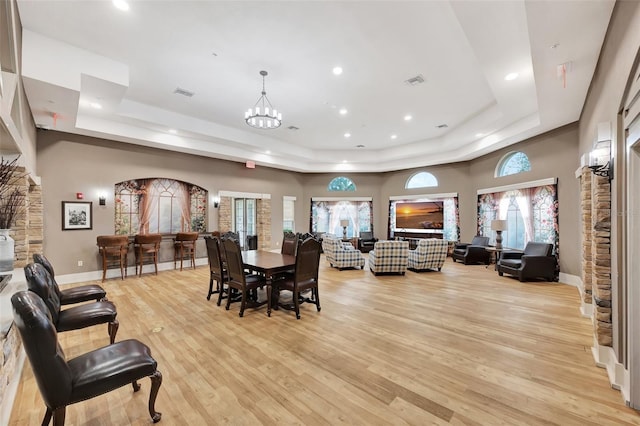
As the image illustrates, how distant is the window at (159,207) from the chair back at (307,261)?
5258 millimetres

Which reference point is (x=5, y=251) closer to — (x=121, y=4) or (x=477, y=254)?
(x=121, y=4)

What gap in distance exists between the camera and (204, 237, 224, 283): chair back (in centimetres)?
437

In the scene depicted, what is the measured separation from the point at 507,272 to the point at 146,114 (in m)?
8.94

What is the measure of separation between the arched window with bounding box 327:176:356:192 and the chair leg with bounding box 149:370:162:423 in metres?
9.89

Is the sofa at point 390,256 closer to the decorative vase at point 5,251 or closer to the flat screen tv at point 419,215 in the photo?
the flat screen tv at point 419,215

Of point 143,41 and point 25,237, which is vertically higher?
point 143,41

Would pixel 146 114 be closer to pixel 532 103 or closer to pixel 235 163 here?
pixel 235 163

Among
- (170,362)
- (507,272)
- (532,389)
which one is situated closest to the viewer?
(532,389)

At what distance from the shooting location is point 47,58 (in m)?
3.69

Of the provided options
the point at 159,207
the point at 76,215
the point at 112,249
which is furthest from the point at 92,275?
the point at 159,207

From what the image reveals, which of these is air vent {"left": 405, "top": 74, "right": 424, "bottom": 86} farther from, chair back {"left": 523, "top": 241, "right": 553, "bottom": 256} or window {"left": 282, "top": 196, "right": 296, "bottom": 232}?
window {"left": 282, "top": 196, "right": 296, "bottom": 232}

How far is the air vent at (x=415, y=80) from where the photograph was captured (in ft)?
16.0

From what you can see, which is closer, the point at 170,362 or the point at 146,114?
the point at 170,362

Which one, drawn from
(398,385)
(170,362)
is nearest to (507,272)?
(398,385)
